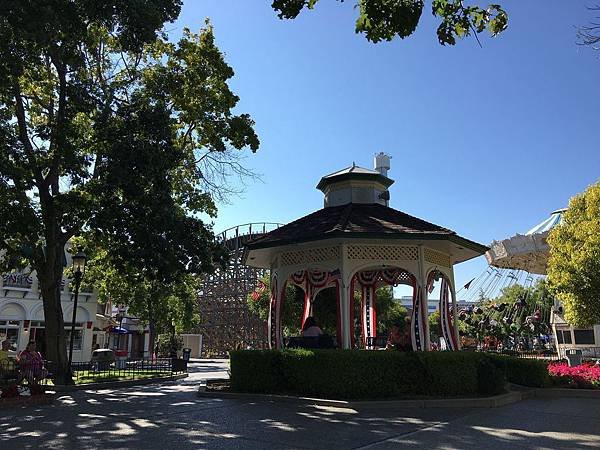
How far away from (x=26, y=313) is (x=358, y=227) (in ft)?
86.8

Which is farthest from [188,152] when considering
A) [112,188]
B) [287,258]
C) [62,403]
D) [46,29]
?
[62,403]

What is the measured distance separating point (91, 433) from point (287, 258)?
8.14 metres

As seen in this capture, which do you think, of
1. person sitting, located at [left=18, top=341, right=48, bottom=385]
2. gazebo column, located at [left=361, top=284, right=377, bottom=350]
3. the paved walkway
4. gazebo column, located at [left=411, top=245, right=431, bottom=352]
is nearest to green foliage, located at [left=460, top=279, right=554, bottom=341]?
gazebo column, located at [left=361, top=284, right=377, bottom=350]

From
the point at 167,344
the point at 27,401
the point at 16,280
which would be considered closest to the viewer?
the point at 27,401

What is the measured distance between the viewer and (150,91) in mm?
17672

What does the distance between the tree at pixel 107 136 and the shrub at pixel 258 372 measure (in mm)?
4788

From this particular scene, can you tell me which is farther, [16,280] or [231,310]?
[231,310]

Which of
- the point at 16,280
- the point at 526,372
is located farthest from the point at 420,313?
the point at 16,280

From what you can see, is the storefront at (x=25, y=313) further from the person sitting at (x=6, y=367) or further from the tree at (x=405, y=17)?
the tree at (x=405, y=17)

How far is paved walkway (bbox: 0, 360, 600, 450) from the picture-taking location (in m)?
7.45

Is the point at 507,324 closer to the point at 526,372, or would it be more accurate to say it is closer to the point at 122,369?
the point at 526,372

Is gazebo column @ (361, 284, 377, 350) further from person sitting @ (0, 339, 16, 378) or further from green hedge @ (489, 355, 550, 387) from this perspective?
person sitting @ (0, 339, 16, 378)

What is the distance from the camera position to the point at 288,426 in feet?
28.8

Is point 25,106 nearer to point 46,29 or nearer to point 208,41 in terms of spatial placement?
point 208,41
